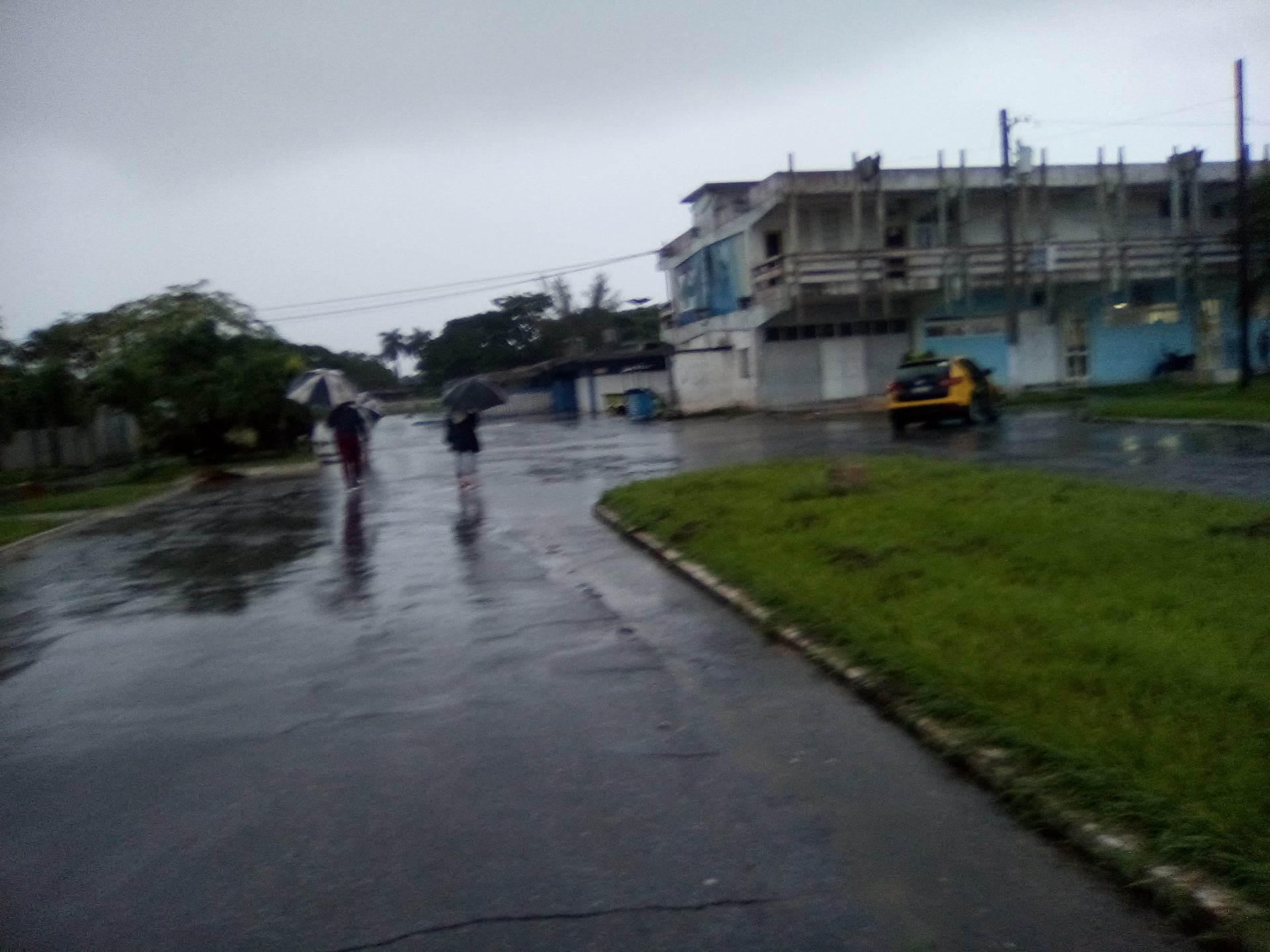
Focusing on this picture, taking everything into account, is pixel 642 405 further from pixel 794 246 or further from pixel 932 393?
pixel 932 393

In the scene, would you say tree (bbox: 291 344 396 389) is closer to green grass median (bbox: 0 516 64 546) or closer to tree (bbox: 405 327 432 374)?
tree (bbox: 405 327 432 374)

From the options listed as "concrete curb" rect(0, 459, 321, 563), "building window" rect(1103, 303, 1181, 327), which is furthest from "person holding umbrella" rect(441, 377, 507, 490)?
"building window" rect(1103, 303, 1181, 327)

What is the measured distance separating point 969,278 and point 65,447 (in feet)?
104

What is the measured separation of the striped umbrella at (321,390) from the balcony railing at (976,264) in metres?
17.3

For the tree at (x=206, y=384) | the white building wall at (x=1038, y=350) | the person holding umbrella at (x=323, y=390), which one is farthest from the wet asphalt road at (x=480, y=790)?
the white building wall at (x=1038, y=350)

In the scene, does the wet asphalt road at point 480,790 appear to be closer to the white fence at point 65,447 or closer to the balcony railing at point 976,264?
the balcony railing at point 976,264

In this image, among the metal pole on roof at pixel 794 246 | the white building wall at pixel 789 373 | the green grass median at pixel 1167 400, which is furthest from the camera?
the white building wall at pixel 789 373

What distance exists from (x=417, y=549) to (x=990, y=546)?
6911mm

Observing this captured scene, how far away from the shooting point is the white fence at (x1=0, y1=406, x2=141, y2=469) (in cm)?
4028

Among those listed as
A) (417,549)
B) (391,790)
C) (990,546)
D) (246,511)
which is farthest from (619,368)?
(391,790)

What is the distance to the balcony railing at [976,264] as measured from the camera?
123 feet

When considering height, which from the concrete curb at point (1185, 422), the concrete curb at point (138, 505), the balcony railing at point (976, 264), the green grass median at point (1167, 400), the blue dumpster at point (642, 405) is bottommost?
the concrete curb at point (138, 505)

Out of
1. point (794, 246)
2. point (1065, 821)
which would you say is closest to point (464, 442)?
point (1065, 821)

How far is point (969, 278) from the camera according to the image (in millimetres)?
38812
